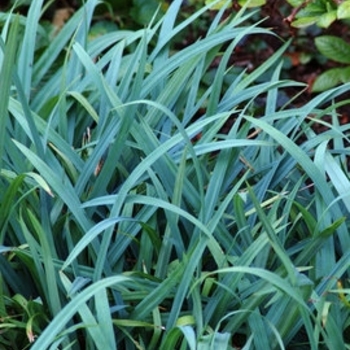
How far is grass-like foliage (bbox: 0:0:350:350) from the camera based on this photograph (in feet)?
6.29

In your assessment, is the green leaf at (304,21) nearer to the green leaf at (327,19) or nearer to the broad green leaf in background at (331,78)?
the green leaf at (327,19)

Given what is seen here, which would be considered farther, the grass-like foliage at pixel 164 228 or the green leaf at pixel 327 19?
the green leaf at pixel 327 19

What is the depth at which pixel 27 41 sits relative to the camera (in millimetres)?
2615

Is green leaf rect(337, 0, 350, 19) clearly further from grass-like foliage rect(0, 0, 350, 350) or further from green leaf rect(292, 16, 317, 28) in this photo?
grass-like foliage rect(0, 0, 350, 350)

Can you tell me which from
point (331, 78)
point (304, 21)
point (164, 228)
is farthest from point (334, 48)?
point (164, 228)

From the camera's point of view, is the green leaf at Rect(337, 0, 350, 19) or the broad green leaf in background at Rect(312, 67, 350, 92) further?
the broad green leaf in background at Rect(312, 67, 350, 92)

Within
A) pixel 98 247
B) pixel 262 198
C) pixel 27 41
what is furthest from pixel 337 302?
pixel 27 41

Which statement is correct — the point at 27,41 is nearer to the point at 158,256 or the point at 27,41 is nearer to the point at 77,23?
the point at 77,23

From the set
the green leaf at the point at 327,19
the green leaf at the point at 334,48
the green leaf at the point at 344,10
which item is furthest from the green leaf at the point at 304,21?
the green leaf at the point at 334,48

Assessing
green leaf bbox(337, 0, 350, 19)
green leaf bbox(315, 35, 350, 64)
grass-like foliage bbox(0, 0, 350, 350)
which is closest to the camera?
grass-like foliage bbox(0, 0, 350, 350)

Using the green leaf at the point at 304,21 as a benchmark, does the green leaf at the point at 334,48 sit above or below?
below

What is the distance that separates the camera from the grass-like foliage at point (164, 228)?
1917mm

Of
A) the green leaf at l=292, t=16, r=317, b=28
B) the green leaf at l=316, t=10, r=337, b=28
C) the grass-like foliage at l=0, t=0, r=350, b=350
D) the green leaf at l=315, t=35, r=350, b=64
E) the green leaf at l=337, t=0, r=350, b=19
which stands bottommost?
the grass-like foliage at l=0, t=0, r=350, b=350

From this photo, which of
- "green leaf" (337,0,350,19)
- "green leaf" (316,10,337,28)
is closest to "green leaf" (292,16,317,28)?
"green leaf" (316,10,337,28)
